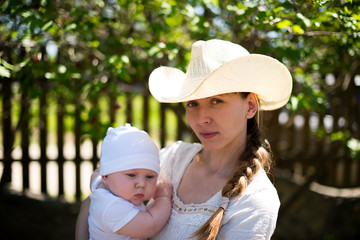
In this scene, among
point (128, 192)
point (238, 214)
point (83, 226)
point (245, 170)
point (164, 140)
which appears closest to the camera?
point (238, 214)

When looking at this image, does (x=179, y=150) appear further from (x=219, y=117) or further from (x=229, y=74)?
(x=229, y=74)

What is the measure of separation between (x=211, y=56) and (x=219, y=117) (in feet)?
1.07

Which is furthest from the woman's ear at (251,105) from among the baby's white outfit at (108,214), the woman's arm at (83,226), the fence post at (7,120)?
the fence post at (7,120)

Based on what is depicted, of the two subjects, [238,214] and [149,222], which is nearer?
[238,214]

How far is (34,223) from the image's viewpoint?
14.4 ft

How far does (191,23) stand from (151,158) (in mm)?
1330

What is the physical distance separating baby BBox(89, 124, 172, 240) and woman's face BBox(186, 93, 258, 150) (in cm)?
36

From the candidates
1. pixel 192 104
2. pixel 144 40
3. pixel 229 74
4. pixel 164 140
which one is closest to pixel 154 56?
pixel 144 40

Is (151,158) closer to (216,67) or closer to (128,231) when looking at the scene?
(128,231)

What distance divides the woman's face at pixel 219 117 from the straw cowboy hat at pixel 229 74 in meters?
0.07

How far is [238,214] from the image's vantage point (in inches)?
67.7

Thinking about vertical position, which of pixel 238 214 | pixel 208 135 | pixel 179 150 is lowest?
pixel 179 150

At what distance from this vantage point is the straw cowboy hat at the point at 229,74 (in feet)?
5.93

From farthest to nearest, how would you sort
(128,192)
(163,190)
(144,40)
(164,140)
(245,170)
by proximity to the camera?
1. (164,140)
2. (144,40)
3. (163,190)
4. (128,192)
5. (245,170)
